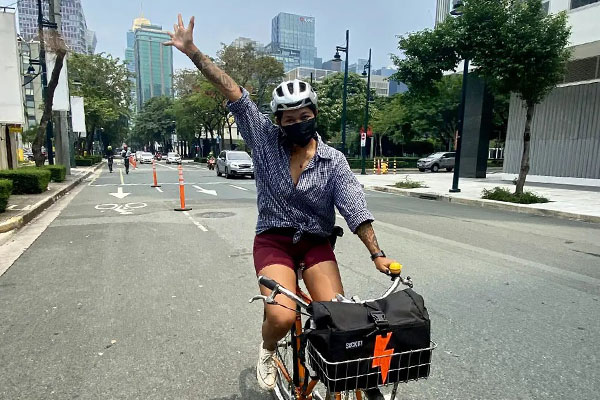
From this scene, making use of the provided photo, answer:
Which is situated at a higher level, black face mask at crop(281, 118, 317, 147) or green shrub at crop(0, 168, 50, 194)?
black face mask at crop(281, 118, 317, 147)

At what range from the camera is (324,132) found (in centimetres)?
4638

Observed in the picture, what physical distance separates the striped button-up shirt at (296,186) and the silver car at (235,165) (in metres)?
20.7

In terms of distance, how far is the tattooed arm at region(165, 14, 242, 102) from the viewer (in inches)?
101

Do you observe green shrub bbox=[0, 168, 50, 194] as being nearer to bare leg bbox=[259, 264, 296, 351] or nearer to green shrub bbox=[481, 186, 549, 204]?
bare leg bbox=[259, 264, 296, 351]

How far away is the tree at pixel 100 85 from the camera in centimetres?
3844

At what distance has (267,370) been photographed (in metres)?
2.49

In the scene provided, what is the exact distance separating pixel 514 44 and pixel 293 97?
1254 cm

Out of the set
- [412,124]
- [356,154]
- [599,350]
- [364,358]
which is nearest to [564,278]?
[599,350]

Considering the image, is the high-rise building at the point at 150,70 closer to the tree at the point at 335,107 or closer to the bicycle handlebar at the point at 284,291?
the tree at the point at 335,107

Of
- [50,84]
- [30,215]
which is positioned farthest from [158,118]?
[30,215]

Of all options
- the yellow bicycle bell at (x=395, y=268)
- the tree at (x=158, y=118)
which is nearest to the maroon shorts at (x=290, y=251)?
the yellow bicycle bell at (x=395, y=268)

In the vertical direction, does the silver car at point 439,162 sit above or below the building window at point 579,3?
below

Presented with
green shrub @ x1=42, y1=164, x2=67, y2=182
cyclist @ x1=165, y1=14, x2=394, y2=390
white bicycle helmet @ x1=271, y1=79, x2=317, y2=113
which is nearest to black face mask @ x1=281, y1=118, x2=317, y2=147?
cyclist @ x1=165, y1=14, x2=394, y2=390

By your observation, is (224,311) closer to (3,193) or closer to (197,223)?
(197,223)
